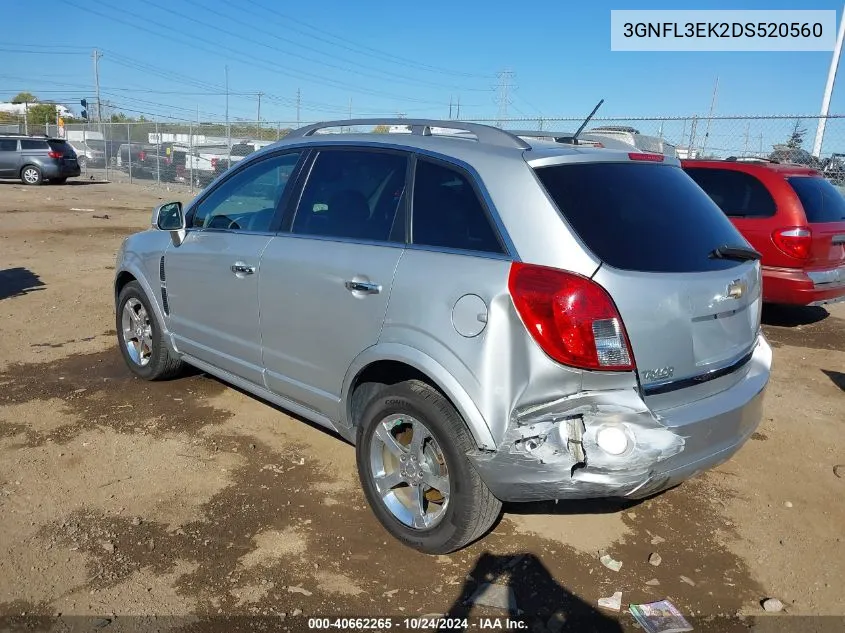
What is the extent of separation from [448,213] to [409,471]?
1.16 metres

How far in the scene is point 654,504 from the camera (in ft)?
12.1

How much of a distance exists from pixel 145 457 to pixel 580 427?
258cm

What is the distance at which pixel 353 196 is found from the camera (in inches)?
Answer: 140

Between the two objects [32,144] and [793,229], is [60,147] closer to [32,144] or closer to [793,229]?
[32,144]

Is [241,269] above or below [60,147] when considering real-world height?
below

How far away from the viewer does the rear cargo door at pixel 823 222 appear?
6.84 m

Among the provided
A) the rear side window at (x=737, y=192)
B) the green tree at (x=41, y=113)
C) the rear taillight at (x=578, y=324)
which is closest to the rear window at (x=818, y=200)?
the rear side window at (x=737, y=192)

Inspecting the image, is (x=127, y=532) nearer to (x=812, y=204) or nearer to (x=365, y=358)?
(x=365, y=358)

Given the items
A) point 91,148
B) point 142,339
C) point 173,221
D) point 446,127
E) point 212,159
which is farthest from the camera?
point 91,148

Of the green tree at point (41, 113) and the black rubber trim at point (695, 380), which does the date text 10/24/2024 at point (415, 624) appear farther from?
the green tree at point (41, 113)

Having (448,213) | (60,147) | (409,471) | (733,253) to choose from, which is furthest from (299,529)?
(60,147)

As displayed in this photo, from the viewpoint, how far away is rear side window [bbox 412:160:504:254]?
114 inches

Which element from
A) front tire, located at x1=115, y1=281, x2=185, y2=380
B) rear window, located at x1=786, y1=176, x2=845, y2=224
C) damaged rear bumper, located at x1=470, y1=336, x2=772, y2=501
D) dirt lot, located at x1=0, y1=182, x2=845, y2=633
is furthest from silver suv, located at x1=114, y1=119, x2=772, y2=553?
Result: rear window, located at x1=786, y1=176, x2=845, y2=224

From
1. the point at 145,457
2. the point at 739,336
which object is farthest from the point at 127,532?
the point at 739,336
